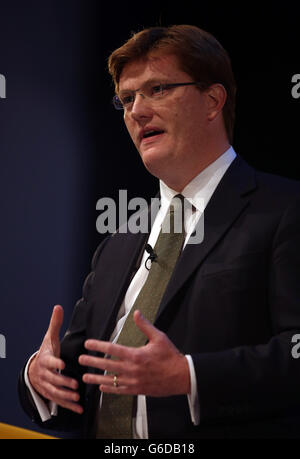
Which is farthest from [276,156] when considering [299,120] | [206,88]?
[206,88]

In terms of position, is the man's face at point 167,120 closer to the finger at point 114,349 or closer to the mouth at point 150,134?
the mouth at point 150,134

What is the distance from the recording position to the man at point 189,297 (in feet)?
4.16

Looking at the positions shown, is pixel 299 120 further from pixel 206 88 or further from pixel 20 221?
pixel 20 221

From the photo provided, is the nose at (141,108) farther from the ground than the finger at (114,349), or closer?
farther from the ground

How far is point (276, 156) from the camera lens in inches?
95.2

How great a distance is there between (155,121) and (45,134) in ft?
4.84

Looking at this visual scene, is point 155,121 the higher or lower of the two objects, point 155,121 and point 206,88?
the lower

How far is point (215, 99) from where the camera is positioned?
71.6 inches

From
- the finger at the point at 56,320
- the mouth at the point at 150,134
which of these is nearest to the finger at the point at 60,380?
the finger at the point at 56,320

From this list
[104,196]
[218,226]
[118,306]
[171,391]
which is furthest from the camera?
[104,196]

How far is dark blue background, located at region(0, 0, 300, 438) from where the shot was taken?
9.34 ft

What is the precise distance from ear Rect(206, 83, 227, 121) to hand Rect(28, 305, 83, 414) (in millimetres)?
814

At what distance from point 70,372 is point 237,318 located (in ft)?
1.93
